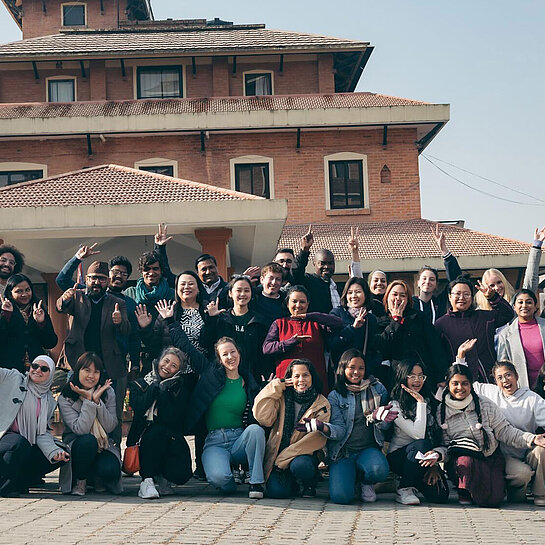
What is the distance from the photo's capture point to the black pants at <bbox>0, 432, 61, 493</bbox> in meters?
6.67

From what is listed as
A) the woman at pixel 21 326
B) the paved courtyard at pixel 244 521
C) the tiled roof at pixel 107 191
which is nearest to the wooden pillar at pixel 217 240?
the tiled roof at pixel 107 191

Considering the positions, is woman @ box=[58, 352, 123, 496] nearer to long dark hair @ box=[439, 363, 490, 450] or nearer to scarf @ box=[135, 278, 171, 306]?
scarf @ box=[135, 278, 171, 306]

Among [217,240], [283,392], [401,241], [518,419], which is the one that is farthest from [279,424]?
[401,241]

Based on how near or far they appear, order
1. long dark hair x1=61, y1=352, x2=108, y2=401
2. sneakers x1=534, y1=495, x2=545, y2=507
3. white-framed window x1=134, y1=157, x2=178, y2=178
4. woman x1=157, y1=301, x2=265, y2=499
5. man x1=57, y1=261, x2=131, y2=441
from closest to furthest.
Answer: sneakers x1=534, y1=495, x2=545, y2=507, woman x1=157, y1=301, x2=265, y2=499, long dark hair x1=61, y1=352, x2=108, y2=401, man x1=57, y1=261, x2=131, y2=441, white-framed window x1=134, y1=157, x2=178, y2=178

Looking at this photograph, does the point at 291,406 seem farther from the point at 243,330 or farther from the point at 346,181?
the point at 346,181

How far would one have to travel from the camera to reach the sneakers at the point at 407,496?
6.57 meters

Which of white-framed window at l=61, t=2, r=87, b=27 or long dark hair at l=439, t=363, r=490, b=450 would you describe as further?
white-framed window at l=61, t=2, r=87, b=27

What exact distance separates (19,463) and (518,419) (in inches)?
165

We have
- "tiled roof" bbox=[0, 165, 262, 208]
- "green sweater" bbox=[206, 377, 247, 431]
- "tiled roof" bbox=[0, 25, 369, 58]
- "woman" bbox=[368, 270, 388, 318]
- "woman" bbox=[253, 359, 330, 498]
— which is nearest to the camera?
"woman" bbox=[253, 359, 330, 498]

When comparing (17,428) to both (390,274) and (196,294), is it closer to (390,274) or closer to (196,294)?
(196,294)

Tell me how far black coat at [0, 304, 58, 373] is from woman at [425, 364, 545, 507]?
3.63 metres

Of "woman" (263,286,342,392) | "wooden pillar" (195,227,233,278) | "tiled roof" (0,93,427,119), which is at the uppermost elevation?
"tiled roof" (0,93,427,119)

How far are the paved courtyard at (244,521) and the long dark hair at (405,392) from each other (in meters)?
0.77

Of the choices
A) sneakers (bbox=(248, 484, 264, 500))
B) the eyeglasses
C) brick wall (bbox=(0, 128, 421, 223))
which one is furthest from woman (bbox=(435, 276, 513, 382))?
brick wall (bbox=(0, 128, 421, 223))
